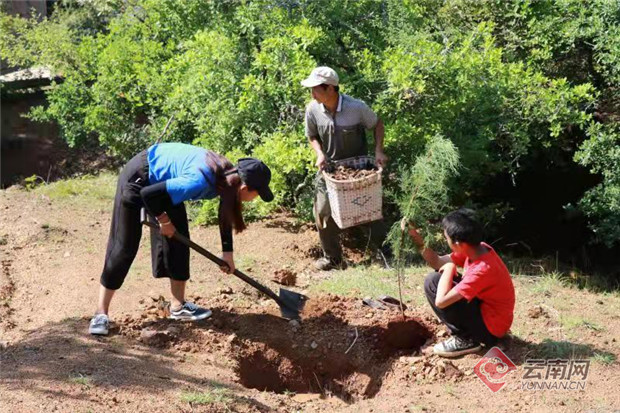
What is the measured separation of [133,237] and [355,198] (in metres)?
1.86

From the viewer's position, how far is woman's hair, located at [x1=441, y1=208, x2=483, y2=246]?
16.5ft

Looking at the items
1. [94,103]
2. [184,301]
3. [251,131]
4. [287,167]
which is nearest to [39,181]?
[94,103]

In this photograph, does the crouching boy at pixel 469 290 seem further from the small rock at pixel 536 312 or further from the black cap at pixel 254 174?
the black cap at pixel 254 174

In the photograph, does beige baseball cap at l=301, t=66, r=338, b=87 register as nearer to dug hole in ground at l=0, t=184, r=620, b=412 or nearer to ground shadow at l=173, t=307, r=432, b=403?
dug hole in ground at l=0, t=184, r=620, b=412

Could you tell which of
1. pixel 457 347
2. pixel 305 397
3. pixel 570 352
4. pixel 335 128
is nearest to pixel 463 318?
pixel 457 347

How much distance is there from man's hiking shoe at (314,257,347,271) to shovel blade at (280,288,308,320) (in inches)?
48.1

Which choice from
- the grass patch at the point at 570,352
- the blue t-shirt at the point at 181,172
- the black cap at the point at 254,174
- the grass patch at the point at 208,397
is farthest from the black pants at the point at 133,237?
the grass patch at the point at 570,352

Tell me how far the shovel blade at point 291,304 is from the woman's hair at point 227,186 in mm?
1049

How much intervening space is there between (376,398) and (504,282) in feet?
3.74

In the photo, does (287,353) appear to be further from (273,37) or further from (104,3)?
(104,3)

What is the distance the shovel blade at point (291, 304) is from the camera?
20.1 feet

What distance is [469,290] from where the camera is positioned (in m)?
5.08

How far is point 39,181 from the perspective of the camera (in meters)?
12.6

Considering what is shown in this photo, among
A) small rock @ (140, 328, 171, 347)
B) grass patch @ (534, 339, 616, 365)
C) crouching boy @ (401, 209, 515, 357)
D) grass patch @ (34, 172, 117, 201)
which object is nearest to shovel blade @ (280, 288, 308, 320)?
small rock @ (140, 328, 171, 347)
